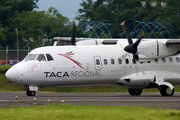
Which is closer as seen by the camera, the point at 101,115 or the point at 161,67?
the point at 101,115

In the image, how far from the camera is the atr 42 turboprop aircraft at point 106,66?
23.8m

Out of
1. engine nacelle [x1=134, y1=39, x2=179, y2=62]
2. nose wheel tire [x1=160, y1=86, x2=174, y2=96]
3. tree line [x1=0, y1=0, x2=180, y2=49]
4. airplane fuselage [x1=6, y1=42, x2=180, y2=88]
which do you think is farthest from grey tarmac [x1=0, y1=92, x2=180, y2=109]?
tree line [x1=0, y1=0, x2=180, y2=49]

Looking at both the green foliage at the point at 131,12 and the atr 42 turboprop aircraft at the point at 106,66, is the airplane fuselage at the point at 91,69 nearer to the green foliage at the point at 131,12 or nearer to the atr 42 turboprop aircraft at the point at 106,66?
the atr 42 turboprop aircraft at the point at 106,66

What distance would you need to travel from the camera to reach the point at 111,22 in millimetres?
82938

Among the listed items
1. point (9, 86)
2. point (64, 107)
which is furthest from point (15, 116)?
point (9, 86)

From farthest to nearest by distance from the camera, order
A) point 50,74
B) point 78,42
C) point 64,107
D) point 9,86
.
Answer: point 9,86, point 78,42, point 50,74, point 64,107

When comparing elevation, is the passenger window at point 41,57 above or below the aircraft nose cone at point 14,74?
above

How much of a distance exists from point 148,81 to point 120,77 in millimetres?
2165

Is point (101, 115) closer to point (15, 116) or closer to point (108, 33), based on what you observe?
point (15, 116)

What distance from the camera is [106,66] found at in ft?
84.3

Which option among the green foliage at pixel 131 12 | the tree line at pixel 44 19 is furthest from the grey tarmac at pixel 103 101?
the tree line at pixel 44 19

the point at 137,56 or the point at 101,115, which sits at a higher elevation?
the point at 137,56

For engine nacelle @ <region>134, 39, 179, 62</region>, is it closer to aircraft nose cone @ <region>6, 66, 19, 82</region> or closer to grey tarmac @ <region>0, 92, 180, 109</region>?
grey tarmac @ <region>0, 92, 180, 109</region>

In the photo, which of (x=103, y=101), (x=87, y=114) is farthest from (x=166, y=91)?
(x=87, y=114)
